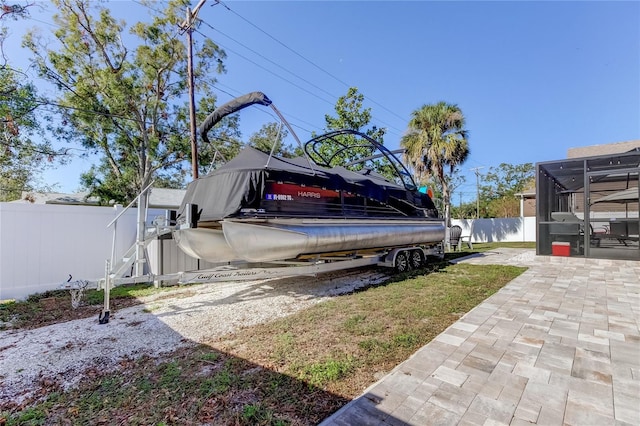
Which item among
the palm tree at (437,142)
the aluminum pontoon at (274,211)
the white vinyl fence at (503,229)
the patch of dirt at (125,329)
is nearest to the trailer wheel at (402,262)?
the aluminum pontoon at (274,211)

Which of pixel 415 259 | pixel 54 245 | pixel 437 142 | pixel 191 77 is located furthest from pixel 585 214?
pixel 54 245

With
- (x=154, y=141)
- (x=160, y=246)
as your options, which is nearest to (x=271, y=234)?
(x=160, y=246)

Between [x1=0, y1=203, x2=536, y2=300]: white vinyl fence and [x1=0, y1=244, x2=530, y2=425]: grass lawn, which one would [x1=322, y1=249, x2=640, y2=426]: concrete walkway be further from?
[x1=0, y1=203, x2=536, y2=300]: white vinyl fence

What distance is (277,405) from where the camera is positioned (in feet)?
6.72

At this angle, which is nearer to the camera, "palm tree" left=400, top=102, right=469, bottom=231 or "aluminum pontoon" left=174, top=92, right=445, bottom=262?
"aluminum pontoon" left=174, top=92, right=445, bottom=262

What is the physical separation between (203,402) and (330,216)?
360 centimetres

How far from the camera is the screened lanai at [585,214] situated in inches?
357

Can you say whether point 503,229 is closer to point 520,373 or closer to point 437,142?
point 437,142

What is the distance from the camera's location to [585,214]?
29.8 ft

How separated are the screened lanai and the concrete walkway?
653 cm

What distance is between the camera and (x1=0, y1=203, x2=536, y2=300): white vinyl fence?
5.26 m

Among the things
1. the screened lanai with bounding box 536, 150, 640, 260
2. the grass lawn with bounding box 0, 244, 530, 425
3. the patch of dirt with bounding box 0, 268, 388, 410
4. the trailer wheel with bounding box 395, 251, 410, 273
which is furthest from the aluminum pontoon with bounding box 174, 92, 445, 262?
the screened lanai with bounding box 536, 150, 640, 260

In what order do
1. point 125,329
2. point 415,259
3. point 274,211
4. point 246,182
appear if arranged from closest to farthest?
point 125,329, point 246,182, point 274,211, point 415,259

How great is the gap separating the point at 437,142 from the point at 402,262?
911cm
